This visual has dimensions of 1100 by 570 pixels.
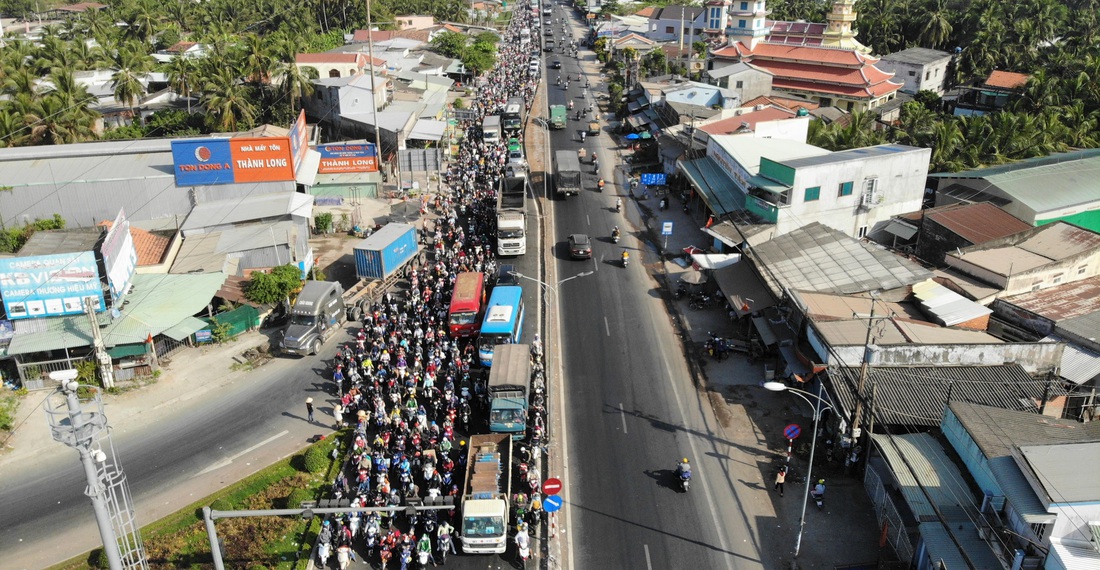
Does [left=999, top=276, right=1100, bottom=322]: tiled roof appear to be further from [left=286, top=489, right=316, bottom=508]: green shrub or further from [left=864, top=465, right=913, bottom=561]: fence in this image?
[left=286, top=489, right=316, bottom=508]: green shrub

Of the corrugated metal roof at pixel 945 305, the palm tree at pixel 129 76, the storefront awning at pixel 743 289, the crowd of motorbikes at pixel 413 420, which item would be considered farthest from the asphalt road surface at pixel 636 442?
the palm tree at pixel 129 76

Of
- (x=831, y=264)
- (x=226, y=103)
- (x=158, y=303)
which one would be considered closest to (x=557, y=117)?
(x=226, y=103)

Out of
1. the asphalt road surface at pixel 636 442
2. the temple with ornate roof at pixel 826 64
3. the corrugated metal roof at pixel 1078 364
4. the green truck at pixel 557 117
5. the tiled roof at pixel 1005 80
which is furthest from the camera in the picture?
the green truck at pixel 557 117

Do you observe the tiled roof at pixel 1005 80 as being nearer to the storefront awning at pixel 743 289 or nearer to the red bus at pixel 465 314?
the storefront awning at pixel 743 289

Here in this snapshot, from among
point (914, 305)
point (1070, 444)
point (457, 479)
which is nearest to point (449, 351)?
point (457, 479)

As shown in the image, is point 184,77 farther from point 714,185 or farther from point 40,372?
point 714,185

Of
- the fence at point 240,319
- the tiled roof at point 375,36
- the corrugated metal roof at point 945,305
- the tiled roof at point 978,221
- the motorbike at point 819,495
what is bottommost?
the motorbike at point 819,495

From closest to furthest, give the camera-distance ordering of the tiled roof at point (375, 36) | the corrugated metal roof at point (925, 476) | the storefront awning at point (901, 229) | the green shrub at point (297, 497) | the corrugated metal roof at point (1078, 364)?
the corrugated metal roof at point (925, 476) < the green shrub at point (297, 497) < the corrugated metal roof at point (1078, 364) < the storefront awning at point (901, 229) < the tiled roof at point (375, 36)
